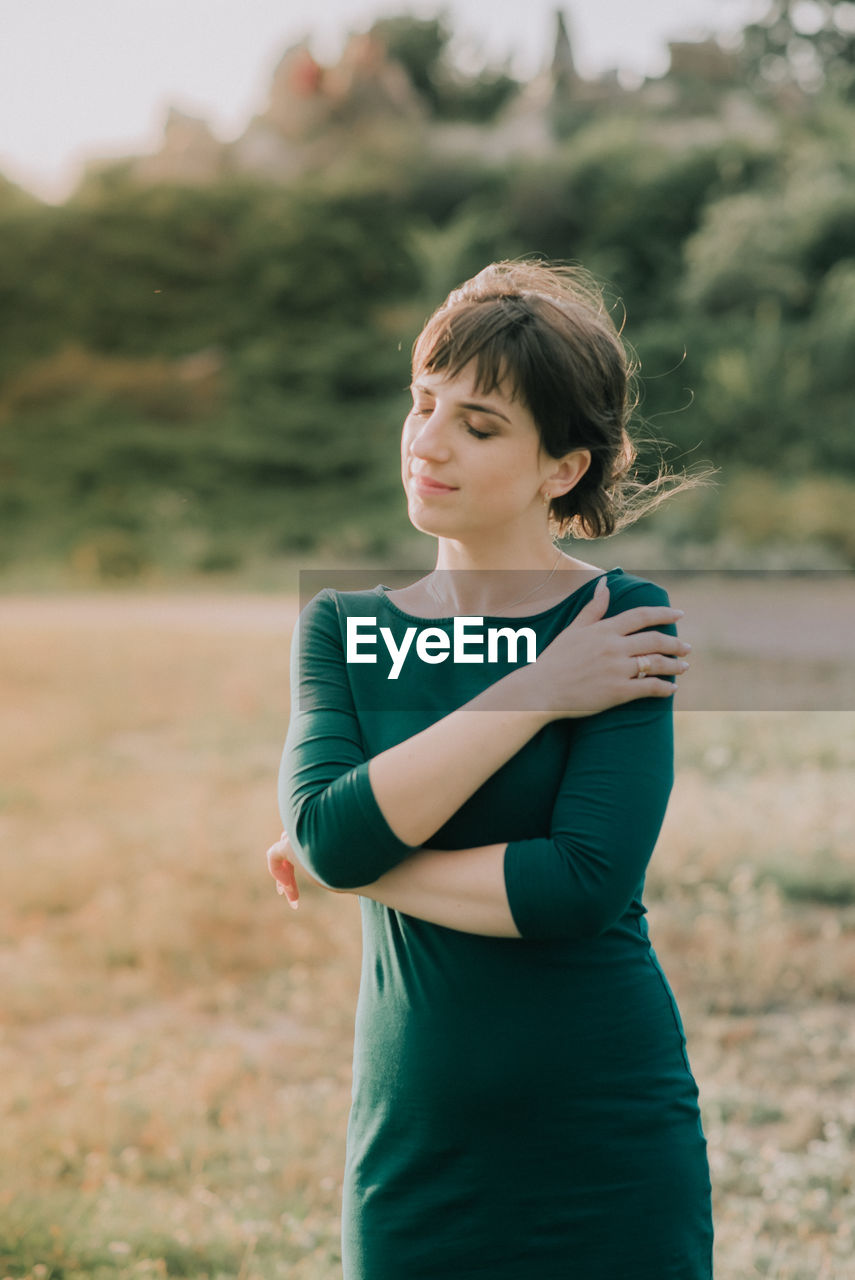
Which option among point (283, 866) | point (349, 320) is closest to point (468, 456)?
point (283, 866)

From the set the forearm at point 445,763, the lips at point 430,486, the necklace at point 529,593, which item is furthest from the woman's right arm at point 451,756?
the lips at point 430,486

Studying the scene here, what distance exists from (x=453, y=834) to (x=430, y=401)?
0.53 meters

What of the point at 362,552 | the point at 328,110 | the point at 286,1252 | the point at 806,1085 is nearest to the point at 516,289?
the point at 286,1252

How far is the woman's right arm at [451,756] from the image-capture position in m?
1.36

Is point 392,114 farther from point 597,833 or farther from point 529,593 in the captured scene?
point 597,833

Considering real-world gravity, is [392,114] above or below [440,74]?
below

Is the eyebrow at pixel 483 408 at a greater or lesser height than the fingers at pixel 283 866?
greater

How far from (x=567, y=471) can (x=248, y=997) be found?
3.20 m

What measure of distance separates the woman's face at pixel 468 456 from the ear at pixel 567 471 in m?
0.05

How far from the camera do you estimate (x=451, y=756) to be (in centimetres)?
135

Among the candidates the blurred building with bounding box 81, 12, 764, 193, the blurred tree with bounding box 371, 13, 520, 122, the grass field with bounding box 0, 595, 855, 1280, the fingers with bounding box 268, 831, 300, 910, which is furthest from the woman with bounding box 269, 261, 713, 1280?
the blurred tree with bounding box 371, 13, 520, 122

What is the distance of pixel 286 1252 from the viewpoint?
2.68 metres

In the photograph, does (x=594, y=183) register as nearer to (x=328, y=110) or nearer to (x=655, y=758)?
(x=328, y=110)

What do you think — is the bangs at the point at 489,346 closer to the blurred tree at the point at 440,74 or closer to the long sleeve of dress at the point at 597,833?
the long sleeve of dress at the point at 597,833
